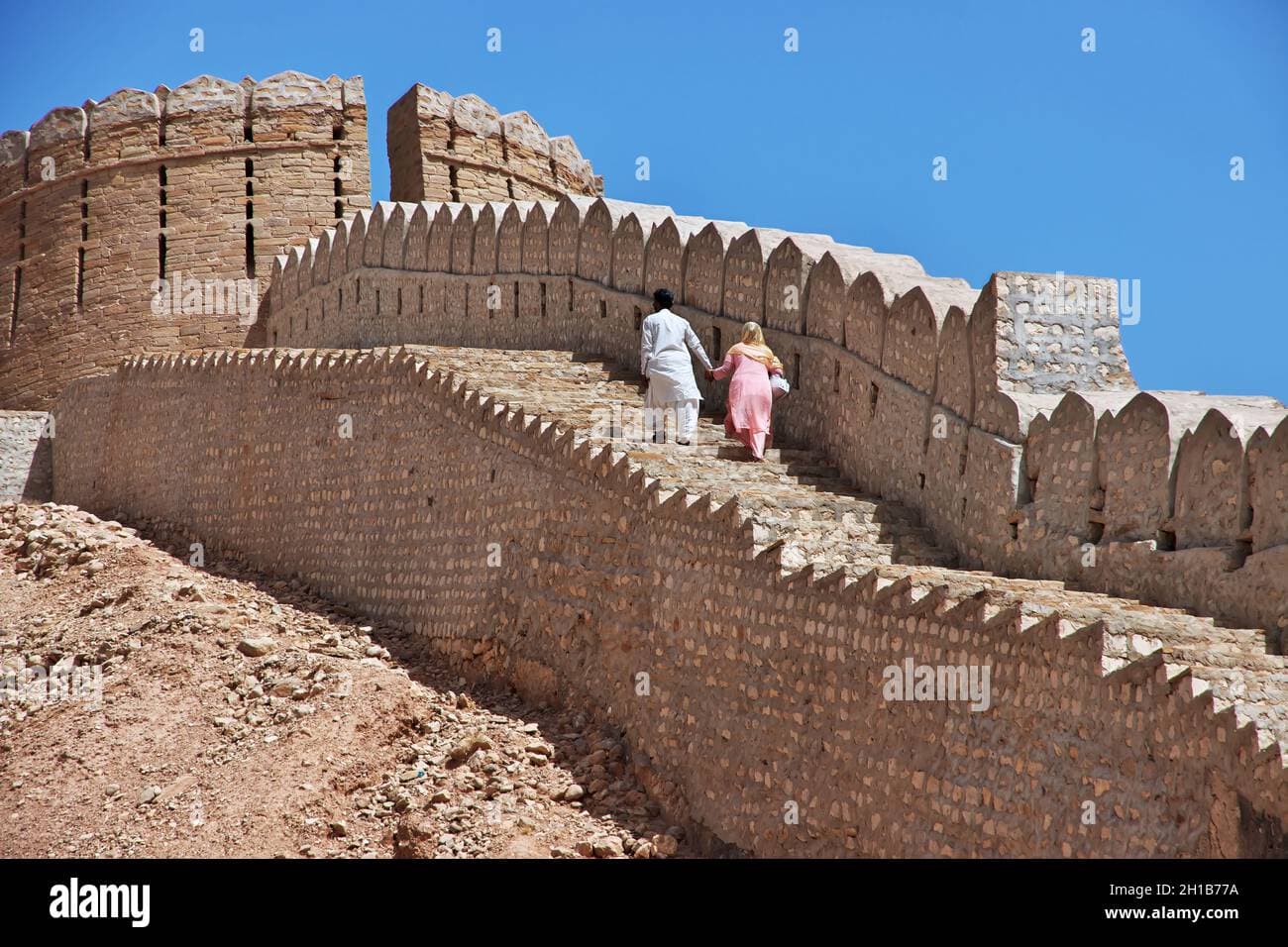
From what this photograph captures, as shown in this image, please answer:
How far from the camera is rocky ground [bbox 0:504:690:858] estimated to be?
10.9m

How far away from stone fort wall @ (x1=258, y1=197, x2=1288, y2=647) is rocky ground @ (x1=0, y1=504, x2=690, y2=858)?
8.87 feet

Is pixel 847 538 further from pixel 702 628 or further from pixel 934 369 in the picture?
pixel 934 369

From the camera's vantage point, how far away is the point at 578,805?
35.7ft

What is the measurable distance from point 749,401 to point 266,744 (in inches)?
155

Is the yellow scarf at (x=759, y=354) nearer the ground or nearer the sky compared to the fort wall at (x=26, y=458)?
nearer the sky

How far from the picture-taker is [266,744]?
1188 cm

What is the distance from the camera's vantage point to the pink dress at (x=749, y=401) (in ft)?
40.8

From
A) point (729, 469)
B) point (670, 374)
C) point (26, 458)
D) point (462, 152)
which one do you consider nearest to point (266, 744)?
point (729, 469)

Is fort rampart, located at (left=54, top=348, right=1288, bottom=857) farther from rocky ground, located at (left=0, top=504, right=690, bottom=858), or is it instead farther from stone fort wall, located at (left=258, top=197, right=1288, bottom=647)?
rocky ground, located at (left=0, top=504, right=690, bottom=858)

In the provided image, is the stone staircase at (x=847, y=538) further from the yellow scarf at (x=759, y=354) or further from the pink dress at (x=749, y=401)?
the yellow scarf at (x=759, y=354)

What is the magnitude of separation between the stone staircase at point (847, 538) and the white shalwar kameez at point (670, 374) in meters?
0.15

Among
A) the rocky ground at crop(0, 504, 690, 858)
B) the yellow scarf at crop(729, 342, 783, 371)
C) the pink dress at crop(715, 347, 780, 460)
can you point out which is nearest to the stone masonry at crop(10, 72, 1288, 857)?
the pink dress at crop(715, 347, 780, 460)

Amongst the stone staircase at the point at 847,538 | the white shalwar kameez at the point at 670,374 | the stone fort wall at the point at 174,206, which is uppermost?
the stone fort wall at the point at 174,206

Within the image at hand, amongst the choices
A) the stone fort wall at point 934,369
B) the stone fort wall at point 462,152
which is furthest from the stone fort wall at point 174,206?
the stone fort wall at point 934,369
